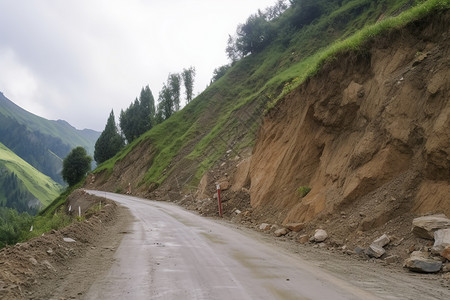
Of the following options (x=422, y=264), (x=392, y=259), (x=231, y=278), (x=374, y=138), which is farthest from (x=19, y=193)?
(x=422, y=264)

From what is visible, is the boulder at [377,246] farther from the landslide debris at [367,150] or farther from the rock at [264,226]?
the rock at [264,226]

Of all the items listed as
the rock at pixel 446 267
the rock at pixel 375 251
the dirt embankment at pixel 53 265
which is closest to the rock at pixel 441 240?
the rock at pixel 446 267

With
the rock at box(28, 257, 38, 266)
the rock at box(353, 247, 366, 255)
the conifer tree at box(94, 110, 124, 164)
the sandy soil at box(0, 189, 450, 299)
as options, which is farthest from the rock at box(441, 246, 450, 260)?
the conifer tree at box(94, 110, 124, 164)

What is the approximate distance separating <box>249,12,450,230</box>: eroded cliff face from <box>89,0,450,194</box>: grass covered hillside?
1.76 meters

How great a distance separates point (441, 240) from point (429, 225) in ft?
2.39

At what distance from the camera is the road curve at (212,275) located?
5.85 meters

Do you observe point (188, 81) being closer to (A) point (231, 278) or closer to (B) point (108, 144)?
(B) point (108, 144)

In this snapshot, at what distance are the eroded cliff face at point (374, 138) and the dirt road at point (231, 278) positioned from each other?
11.3ft

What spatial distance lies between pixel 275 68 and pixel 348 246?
155ft

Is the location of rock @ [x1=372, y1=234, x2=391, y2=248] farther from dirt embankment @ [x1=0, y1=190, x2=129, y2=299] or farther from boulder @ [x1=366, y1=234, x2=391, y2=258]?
dirt embankment @ [x1=0, y1=190, x2=129, y2=299]

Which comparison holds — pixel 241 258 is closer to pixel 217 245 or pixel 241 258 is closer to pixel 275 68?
pixel 217 245

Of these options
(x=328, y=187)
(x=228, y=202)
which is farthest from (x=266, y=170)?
(x=328, y=187)

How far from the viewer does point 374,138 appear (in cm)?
1309

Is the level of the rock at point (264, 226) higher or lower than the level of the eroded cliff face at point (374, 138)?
lower
